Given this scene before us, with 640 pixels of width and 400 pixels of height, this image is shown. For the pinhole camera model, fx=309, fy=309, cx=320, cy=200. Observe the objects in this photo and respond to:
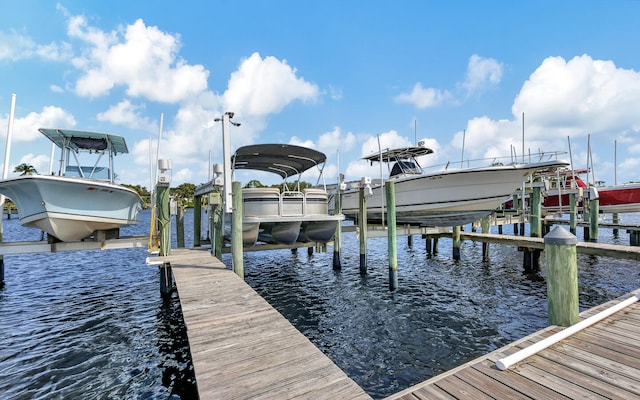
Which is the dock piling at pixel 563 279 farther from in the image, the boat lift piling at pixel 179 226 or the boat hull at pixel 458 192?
the boat lift piling at pixel 179 226

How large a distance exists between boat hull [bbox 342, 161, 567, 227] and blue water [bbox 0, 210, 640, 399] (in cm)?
252

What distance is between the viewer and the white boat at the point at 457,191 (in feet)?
36.3

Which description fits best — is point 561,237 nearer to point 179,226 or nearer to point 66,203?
point 66,203

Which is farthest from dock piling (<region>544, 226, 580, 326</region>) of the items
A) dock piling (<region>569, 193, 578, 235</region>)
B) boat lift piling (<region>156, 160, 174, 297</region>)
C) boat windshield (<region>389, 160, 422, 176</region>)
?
dock piling (<region>569, 193, 578, 235</region>)

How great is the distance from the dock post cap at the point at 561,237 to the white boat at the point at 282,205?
610 centimetres

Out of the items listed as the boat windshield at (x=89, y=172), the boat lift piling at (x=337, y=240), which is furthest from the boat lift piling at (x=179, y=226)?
the boat lift piling at (x=337, y=240)

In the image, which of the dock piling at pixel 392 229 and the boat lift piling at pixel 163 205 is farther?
the dock piling at pixel 392 229

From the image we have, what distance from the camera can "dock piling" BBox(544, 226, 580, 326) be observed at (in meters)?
4.38

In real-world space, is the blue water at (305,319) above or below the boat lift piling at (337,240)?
below

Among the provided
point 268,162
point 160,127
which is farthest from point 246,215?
point 160,127

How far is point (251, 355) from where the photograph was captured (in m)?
3.39

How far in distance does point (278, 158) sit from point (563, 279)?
8160 mm

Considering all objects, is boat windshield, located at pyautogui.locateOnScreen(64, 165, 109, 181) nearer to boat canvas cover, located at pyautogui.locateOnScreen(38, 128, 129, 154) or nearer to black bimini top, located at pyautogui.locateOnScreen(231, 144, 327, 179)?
boat canvas cover, located at pyautogui.locateOnScreen(38, 128, 129, 154)

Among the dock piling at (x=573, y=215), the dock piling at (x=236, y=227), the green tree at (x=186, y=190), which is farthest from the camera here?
the green tree at (x=186, y=190)
